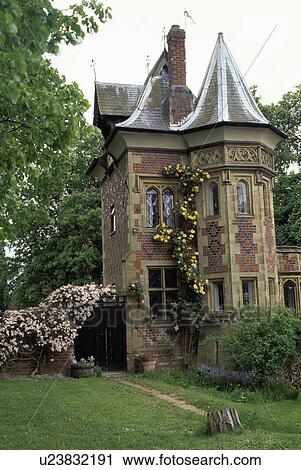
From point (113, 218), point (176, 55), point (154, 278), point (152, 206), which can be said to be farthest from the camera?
point (113, 218)

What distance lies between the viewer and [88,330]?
18766 millimetres

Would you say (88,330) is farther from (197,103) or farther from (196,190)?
(197,103)

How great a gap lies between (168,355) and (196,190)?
→ 5.27 m

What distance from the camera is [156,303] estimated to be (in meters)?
19.0

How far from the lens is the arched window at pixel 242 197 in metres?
19.3

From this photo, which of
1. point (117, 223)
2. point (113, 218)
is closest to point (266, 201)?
point (117, 223)

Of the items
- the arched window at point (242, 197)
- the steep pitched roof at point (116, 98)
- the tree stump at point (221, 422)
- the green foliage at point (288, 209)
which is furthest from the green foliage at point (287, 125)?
the tree stump at point (221, 422)

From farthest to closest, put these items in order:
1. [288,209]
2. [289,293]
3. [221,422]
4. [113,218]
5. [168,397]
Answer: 1. [288,209]
2. [113,218]
3. [289,293]
4. [168,397]
5. [221,422]

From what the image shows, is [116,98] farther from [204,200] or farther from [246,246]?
[246,246]

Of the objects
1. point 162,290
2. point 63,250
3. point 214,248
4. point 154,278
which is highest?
point 63,250

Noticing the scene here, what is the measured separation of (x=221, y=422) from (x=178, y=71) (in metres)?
14.7

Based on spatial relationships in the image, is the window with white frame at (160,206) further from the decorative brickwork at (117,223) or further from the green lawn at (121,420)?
the green lawn at (121,420)
